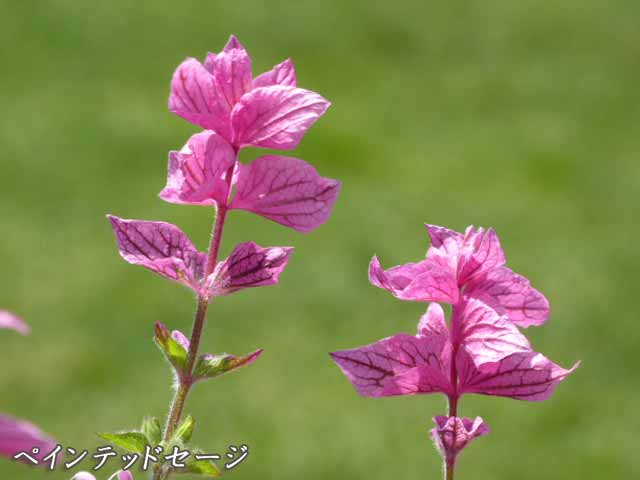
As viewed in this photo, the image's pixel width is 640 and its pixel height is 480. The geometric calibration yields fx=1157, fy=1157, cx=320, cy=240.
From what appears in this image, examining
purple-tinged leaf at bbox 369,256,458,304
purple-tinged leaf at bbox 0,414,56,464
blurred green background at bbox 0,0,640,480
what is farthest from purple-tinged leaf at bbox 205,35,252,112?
blurred green background at bbox 0,0,640,480

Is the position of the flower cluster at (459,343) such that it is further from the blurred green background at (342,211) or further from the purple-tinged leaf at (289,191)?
the blurred green background at (342,211)

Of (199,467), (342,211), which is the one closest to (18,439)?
(199,467)

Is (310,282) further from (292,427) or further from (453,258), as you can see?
(453,258)

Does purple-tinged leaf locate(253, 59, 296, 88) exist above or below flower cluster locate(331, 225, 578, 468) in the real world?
above

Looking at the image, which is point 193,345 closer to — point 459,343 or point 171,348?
point 171,348

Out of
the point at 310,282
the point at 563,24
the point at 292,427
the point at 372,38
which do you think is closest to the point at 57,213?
the point at 310,282

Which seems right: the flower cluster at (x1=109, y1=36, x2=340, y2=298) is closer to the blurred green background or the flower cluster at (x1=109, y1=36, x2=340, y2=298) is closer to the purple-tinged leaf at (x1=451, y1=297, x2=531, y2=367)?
the purple-tinged leaf at (x1=451, y1=297, x2=531, y2=367)

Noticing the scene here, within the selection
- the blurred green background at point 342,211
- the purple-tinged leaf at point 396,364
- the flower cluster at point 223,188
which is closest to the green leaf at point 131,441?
the flower cluster at point 223,188
